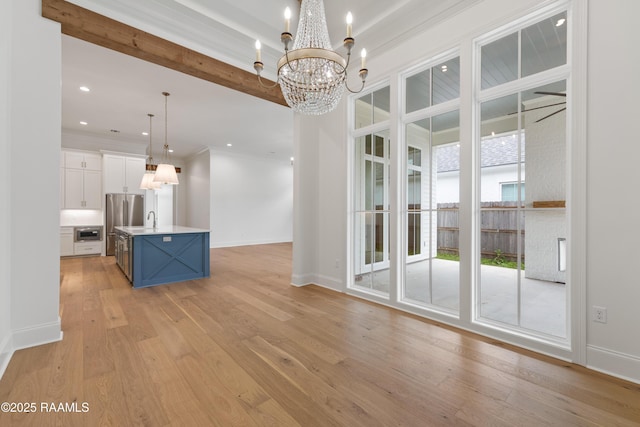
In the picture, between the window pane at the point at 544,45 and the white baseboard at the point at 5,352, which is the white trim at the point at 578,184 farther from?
the white baseboard at the point at 5,352

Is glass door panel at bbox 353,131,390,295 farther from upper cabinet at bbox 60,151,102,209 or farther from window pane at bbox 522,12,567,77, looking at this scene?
upper cabinet at bbox 60,151,102,209

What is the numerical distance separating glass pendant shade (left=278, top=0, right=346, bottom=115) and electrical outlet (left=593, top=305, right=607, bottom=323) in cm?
255

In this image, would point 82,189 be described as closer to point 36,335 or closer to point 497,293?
point 36,335

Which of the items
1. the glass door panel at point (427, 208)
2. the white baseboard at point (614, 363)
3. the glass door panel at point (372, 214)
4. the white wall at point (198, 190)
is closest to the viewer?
the white baseboard at point (614, 363)

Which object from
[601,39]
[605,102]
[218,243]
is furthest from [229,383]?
[218,243]

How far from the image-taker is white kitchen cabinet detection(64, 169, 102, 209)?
273 inches

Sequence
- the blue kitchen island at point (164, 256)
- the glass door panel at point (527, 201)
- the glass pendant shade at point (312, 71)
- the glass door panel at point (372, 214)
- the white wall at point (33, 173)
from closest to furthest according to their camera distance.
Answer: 1. the glass pendant shade at point (312, 71)
2. the white wall at point (33, 173)
3. the glass door panel at point (527, 201)
4. the glass door panel at point (372, 214)
5. the blue kitchen island at point (164, 256)

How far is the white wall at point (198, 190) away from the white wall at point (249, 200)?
23 cm

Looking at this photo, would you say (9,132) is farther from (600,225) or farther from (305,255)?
(600,225)

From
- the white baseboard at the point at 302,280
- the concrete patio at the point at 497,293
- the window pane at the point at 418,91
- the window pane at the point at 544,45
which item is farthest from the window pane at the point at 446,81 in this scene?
the white baseboard at the point at 302,280

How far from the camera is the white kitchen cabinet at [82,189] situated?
6.94 m

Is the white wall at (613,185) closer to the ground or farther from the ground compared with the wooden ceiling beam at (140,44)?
closer to the ground

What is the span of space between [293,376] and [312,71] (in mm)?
2212

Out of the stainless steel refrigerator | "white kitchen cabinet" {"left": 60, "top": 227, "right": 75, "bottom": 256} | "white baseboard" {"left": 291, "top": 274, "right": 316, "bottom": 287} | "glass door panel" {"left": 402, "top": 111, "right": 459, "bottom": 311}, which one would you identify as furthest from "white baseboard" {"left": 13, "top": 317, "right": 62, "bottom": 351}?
"white kitchen cabinet" {"left": 60, "top": 227, "right": 75, "bottom": 256}
